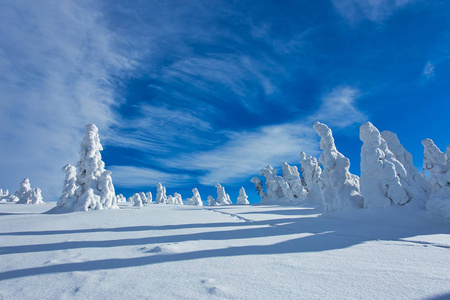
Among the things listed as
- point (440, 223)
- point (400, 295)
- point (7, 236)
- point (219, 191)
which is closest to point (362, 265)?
point (400, 295)

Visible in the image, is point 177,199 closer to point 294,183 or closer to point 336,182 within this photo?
point 294,183

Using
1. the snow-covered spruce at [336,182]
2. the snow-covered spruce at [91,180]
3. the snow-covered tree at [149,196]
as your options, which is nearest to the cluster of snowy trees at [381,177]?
the snow-covered spruce at [336,182]

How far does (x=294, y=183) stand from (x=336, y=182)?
30.3 metres

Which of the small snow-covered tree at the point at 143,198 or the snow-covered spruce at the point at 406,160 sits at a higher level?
the snow-covered spruce at the point at 406,160

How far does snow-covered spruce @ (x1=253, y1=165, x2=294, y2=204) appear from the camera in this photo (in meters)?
43.0

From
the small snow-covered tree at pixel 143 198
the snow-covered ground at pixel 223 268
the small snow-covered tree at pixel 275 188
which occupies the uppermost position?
the small snow-covered tree at pixel 275 188

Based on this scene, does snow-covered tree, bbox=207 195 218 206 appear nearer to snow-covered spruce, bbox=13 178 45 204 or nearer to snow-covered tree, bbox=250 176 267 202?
snow-covered tree, bbox=250 176 267 202

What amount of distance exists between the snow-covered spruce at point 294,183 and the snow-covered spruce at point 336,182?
87.4ft

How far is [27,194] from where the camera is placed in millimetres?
35312

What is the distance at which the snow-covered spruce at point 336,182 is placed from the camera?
14.2 meters

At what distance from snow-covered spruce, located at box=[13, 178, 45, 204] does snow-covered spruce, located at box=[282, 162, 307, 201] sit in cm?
4400

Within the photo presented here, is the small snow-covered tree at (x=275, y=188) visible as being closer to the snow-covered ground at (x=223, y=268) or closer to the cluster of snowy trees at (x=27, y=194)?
the snow-covered ground at (x=223, y=268)

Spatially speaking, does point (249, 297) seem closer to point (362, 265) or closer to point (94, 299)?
point (94, 299)

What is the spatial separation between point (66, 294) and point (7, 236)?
636 centimetres
